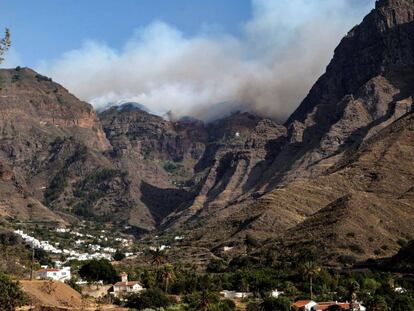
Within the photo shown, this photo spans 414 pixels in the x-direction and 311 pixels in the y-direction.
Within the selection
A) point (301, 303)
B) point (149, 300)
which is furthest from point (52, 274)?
point (301, 303)

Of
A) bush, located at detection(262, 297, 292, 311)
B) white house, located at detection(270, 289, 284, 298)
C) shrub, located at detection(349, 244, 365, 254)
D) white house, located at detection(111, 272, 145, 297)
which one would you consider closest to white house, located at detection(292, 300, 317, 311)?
bush, located at detection(262, 297, 292, 311)

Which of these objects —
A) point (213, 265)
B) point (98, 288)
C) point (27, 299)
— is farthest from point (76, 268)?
point (27, 299)

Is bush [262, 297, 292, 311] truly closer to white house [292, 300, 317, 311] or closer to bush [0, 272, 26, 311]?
white house [292, 300, 317, 311]

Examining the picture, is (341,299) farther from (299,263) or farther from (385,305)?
(299,263)

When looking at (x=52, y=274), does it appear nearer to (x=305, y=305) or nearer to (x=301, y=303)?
(x=301, y=303)

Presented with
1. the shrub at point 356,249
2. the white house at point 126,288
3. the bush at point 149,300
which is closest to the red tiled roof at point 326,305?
the bush at point 149,300

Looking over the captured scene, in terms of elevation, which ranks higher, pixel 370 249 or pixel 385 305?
pixel 370 249
